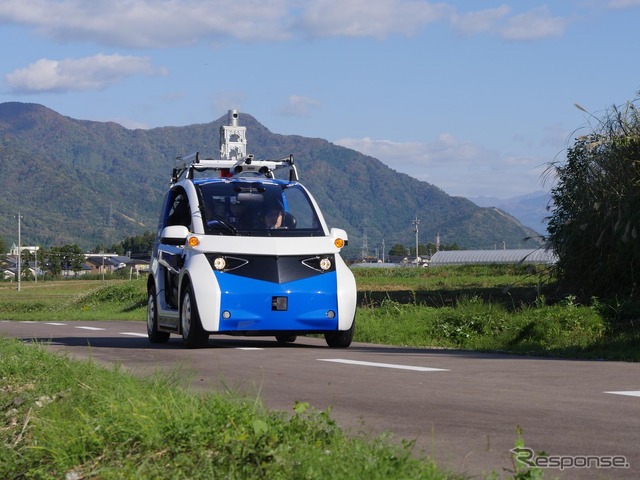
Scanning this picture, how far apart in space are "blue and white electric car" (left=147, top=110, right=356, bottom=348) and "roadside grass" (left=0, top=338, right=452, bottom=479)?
6144mm

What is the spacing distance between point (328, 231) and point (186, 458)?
10.2m

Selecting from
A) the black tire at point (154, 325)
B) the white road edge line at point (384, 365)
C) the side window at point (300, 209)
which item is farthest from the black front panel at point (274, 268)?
the black tire at point (154, 325)

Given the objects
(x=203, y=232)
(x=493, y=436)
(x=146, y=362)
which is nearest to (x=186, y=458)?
(x=493, y=436)

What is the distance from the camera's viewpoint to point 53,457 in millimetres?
7016

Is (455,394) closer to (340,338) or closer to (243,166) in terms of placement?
(340,338)

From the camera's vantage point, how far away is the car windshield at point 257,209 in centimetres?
1595

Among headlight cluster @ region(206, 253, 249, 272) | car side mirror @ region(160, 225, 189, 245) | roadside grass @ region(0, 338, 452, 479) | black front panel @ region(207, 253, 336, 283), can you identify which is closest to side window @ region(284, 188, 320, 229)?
black front panel @ region(207, 253, 336, 283)

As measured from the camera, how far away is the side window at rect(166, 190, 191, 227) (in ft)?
55.8

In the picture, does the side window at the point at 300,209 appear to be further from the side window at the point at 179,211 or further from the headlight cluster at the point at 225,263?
the side window at the point at 179,211

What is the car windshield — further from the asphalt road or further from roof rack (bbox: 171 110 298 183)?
the asphalt road

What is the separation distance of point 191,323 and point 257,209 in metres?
1.85

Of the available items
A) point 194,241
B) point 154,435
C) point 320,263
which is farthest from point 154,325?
point 154,435

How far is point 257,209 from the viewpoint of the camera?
53.9 feet

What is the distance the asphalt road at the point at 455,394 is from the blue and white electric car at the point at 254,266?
39 centimetres
